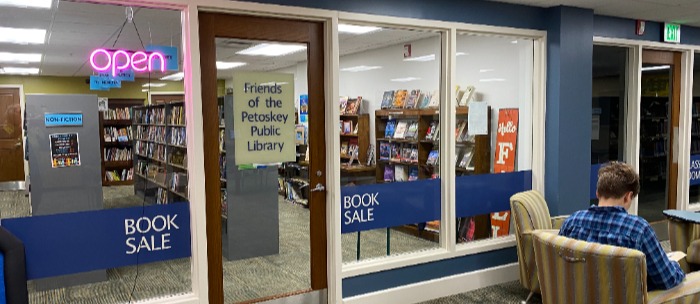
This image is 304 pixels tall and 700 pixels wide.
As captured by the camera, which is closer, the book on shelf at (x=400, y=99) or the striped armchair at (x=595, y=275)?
the striped armchair at (x=595, y=275)

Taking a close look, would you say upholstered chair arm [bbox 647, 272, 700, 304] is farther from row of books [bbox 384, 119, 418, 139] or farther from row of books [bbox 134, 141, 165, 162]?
row of books [bbox 134, 141, 165, 162]

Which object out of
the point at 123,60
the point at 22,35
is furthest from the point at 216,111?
the point at 22,35

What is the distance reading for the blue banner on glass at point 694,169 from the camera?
5859mm

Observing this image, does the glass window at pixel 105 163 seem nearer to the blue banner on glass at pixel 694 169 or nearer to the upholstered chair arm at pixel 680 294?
the upholstered chair arm at pixel 680 294

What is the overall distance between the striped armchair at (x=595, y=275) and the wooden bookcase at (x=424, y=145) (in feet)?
5.29

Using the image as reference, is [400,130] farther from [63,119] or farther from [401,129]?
[63,119]

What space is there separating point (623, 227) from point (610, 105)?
11.2 feet

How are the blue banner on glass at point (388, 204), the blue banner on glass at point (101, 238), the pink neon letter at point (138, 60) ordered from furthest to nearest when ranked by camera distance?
the blue banner on glass at point (388, 204), the pink neon letter at point (138, 60), the blue banner on glass at point (101, 238)

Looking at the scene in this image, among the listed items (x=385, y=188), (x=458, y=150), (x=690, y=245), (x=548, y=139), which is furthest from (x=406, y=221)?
(x=690, y=245)

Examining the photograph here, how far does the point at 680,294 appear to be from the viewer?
101 inches

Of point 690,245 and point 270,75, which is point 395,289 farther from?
point 690,245

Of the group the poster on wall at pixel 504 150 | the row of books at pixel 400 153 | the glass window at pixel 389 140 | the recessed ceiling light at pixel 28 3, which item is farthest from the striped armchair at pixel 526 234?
the recessed ceiling light at pixel 28 3

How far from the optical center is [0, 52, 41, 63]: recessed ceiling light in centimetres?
658

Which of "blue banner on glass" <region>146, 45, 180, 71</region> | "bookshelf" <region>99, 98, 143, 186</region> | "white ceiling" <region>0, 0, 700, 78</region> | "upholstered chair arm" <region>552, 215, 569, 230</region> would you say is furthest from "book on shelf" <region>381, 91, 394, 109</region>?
"blue banner on glass" <region>146, 45, 180, 71</region>
